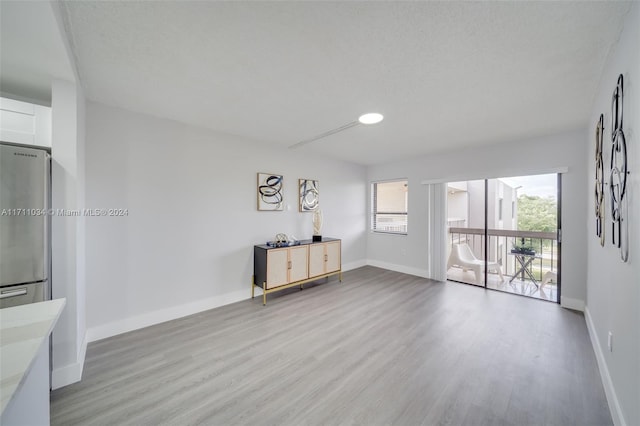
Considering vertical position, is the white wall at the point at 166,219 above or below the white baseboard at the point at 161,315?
above

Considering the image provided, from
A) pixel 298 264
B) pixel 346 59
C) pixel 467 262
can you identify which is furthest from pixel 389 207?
pixel 346 59

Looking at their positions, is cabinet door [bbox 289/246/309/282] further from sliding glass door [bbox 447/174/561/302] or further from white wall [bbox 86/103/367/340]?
sliding glass door [bbox 447/174/561/302]

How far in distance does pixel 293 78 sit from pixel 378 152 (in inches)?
109

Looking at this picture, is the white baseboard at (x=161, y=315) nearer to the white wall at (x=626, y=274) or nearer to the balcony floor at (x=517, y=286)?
the white wall at (x=626, y=274)

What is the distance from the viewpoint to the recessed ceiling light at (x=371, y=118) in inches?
107

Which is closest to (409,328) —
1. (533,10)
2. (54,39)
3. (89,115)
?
(533,10)

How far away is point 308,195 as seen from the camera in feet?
14.5

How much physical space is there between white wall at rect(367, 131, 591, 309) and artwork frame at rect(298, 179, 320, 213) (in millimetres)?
1759

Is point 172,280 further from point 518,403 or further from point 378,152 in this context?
point 378,152

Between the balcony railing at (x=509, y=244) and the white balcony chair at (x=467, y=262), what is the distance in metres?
0.14

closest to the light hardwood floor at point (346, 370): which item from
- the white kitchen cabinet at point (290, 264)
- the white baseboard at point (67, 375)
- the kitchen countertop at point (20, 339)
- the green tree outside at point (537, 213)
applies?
the white baseboard at point (67, 375)

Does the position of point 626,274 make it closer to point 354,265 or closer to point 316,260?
point 316,260

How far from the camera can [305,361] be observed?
83.4 inches

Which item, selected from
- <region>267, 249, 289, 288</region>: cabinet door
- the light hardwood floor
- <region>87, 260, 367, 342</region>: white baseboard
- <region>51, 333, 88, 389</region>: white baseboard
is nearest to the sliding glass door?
the light hardwood floor
